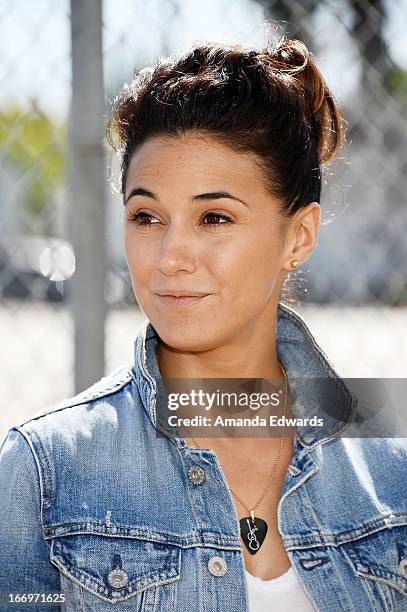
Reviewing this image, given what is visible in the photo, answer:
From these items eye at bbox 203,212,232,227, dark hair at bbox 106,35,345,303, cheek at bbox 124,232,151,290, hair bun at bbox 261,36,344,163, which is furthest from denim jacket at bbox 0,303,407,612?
hair bun at bbox 261,36,344,163

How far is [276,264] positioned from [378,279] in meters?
1.33

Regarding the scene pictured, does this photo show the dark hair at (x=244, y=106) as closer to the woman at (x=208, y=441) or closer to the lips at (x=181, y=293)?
the woman at (x=208, y=441)

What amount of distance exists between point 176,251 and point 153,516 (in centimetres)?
42

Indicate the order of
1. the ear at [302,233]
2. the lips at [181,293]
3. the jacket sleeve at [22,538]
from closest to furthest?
the jacket sleeve at [22,538], the lips at [181,293], the ear at [302,233]

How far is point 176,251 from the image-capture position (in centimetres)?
136

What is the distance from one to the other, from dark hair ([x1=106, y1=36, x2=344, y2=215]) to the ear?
18 millimetres

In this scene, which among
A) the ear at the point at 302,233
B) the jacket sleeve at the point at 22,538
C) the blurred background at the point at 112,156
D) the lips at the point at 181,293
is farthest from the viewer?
the blurred background at the point at 112,156

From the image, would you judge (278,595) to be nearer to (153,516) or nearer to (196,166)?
(153,516)

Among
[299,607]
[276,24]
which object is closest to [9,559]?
[299,607]

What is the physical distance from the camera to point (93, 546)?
1.30 meters

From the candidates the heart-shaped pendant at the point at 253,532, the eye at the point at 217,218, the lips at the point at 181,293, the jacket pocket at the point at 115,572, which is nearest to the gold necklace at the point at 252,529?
the heart-shaped pendant at the point at 253,532

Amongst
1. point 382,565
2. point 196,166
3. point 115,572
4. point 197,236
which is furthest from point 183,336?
point 382,565

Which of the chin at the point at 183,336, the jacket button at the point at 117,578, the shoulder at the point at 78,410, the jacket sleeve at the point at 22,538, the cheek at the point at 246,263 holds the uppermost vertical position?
the cheek at the point at 246,263

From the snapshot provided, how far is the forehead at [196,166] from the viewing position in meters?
1.39
